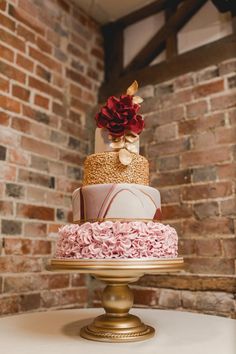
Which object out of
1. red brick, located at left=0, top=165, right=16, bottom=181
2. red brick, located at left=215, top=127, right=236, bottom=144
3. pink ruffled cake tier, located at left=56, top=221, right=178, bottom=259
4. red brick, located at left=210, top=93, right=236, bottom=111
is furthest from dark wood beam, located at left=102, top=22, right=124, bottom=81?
pink ruffled cake tier, located at left=56, top=221, right=178, bottom=259

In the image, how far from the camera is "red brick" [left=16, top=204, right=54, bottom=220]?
1.65 metres

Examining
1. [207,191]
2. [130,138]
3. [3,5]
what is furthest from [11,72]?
[207,191]

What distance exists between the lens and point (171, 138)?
1.83 m

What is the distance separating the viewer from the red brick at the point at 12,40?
168cm

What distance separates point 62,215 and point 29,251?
10.7 inches

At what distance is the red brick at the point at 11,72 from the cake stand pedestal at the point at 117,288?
3.19ft

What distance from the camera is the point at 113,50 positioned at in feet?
7.46

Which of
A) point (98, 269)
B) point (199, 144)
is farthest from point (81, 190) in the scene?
point (199, 144)

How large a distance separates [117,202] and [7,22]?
112 cm

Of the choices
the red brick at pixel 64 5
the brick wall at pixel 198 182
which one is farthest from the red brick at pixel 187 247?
the red brick at pixel 64 5

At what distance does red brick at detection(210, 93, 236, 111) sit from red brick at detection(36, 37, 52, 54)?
0.86m

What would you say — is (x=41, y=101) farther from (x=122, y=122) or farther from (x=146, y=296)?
(x=146, y=296)

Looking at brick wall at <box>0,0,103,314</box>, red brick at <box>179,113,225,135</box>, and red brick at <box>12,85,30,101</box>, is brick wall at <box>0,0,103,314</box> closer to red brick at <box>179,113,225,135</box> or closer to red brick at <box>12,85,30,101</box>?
red brick at <box>12,85,30,101</box>

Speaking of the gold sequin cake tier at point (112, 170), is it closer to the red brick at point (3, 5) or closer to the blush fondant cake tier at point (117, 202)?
the blush fondant cake tier at point (117, 202)
